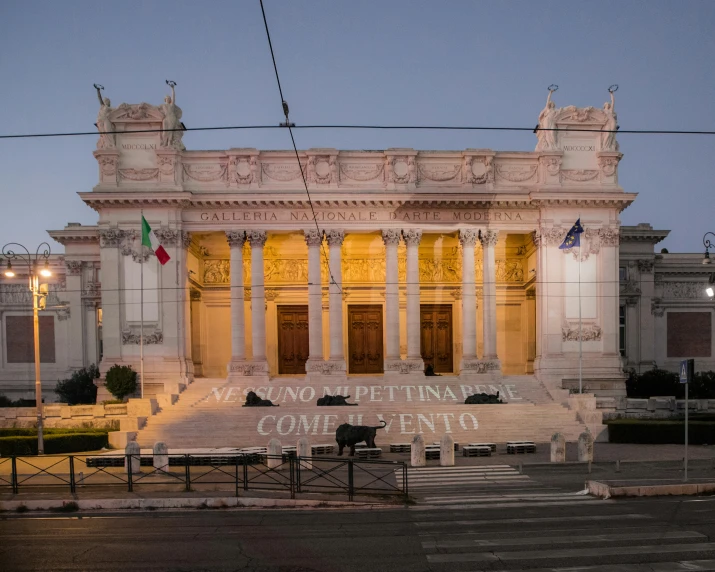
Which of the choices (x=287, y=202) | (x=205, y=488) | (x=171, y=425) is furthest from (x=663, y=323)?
(x=205, y=488)

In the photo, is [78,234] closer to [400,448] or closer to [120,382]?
[120,382]

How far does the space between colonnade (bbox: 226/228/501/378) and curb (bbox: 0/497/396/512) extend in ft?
80.8

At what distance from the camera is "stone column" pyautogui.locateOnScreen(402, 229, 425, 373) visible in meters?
41.9

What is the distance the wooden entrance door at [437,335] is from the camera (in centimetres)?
4825

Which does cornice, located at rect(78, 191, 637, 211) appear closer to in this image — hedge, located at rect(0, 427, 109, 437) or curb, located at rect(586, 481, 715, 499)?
hedge, located at rect(0, 427, 109, 437)

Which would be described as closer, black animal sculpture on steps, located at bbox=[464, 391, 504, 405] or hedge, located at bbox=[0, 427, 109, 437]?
hedge, located at bbox=[0, 427, 109, 437]

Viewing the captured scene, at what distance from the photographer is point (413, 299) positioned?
42.5 meters

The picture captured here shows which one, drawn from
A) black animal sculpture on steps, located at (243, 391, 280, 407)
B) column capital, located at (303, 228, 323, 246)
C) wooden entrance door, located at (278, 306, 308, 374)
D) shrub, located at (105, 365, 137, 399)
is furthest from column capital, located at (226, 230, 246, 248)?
black animal sculpture on steps, located at (243, 391, 280, 407)

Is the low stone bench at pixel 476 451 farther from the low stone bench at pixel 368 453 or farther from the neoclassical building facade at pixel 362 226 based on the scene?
the neoclassical building facade at pixel 362 226

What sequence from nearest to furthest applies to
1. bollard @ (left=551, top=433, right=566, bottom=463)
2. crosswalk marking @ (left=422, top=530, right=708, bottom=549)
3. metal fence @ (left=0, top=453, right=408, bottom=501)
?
crosswalk marking @ (left=422, top=530, right=708, bottom=549)
metal fence @ (left=0, top=453, right=408, bottom=501)
bollard @ (left=551, top=433, right=566, bottom=463)

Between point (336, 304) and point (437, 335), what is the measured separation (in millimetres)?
10063

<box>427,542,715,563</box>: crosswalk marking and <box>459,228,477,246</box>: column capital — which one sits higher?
<box>459,228,477,246</box>: column capital

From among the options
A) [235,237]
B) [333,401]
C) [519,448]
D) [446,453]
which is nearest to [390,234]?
[235,237]

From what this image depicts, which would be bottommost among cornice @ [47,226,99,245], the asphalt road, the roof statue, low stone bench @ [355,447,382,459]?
low stone bench @ [355,447,382,459]
